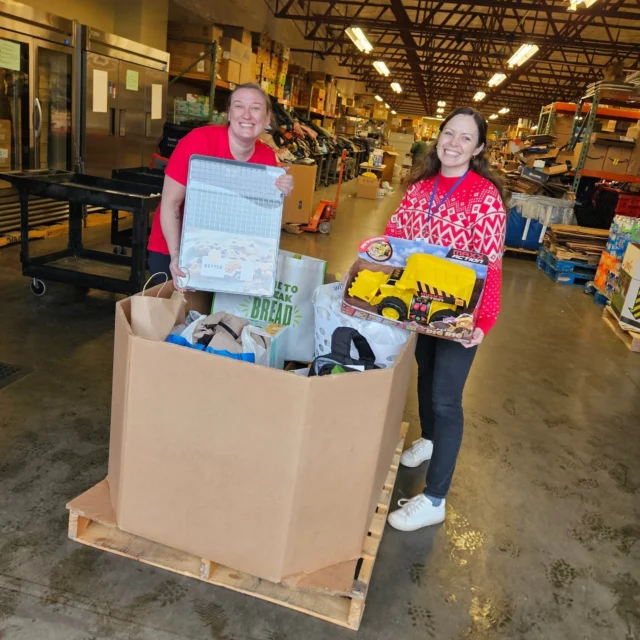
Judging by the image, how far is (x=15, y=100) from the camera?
5.40 m

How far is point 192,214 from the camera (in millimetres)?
1992

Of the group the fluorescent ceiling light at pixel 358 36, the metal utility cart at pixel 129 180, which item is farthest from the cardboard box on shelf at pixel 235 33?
the metal utility cart at pixel 129 180

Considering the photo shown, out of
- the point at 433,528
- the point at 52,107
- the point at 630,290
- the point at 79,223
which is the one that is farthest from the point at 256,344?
the point at 52,107

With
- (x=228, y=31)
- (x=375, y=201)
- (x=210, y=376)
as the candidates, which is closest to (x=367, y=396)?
(x=210, y=376)

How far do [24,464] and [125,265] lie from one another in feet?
8.37

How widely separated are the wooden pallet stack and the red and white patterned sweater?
5507 millimetres

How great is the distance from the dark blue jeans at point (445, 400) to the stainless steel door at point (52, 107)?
517 cm

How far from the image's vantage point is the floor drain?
9.57 ft

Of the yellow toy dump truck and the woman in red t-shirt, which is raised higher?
the woman in red t-shirt

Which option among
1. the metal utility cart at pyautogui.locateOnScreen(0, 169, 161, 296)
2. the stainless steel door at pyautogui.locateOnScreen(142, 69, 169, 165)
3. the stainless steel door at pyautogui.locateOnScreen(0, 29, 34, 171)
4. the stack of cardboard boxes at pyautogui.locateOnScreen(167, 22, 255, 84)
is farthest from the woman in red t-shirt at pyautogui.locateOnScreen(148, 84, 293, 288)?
the stack of cardboard boxes at pyautogui.locateOnScreen(167, 22, 255, 84)

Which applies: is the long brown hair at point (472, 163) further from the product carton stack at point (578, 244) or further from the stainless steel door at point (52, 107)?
the product carton stack at point (578, 244)

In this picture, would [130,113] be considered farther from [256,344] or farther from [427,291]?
[427,291]

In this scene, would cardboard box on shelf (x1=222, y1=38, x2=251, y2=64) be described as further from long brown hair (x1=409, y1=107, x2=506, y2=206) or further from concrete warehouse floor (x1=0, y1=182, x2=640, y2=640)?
long brown hair (x1=409, y1=107, x2=506, y2=206)

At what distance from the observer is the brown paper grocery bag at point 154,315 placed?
5.72ft
